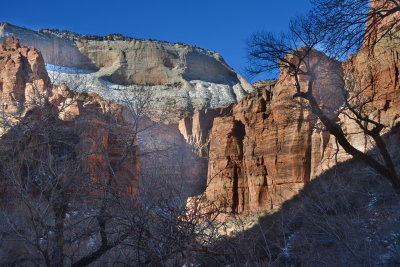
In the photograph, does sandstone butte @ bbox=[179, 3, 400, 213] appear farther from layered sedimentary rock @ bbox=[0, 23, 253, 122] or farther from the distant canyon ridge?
layered sedimentary rock @ bbox=[0, 23, 253, 122]

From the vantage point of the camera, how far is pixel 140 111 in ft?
29.1

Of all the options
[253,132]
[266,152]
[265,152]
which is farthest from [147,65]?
[266,152]

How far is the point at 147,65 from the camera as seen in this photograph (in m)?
127

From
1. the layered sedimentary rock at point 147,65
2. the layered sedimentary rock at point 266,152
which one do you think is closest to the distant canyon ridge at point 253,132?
the layered sedimentary rock at point 266,152

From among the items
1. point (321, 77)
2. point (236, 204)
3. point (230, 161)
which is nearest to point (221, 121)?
point (230, 161)

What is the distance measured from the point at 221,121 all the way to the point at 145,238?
4761 centimetres

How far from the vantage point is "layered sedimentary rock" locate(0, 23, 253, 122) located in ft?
378

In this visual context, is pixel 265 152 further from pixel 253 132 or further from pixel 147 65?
pixel 147 65

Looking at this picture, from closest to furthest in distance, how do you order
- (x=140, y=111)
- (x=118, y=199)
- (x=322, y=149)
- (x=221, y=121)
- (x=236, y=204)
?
(x=118, y=199), (x=140, y=111), (x=322, y=149), (x=236, y=204), (x=221, y=121)

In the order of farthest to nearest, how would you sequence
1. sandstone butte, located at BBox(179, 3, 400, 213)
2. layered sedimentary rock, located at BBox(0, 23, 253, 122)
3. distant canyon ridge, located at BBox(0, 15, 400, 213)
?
layered sedimentary rock, located at BBox(0, 23, 253, 122), sandstone butte, located at BBox(179, 3, 400, 213), distant canyon ridge, located at BBox(0, 15, 400, 213)

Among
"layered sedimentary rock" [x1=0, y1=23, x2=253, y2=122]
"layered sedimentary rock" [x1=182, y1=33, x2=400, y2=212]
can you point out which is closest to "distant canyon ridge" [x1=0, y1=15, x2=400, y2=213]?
"layered sedimentary rock" [x1=182, y1=33, x2=400, y2=212]

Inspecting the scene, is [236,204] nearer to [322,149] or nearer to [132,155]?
[322,149]

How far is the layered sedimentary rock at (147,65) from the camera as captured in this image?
115 m

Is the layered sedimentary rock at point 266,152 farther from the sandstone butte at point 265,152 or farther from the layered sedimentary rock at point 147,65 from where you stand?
the layered sedimentary rock at point 147,65
